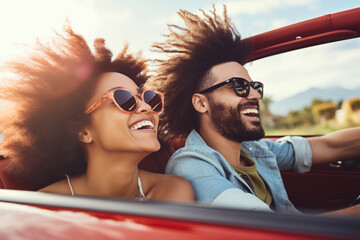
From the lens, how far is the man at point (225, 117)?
217 cm

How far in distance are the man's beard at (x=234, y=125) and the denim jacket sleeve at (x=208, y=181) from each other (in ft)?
1.21

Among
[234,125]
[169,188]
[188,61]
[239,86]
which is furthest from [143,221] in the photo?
[188,61]

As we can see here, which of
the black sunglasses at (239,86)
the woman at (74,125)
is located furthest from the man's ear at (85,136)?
the black sunglasses at (239,86)

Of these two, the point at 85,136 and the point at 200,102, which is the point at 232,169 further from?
the point at 85,136

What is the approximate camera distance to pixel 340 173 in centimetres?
268

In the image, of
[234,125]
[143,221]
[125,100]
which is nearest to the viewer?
[143,221]

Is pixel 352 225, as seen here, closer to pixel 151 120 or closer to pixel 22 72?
pixel 151 120

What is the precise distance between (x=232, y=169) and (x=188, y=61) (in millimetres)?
879

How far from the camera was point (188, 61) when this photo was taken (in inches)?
94.0

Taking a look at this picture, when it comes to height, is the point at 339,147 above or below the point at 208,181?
below

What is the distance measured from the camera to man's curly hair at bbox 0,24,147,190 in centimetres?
164

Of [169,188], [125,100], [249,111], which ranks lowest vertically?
[169,188]

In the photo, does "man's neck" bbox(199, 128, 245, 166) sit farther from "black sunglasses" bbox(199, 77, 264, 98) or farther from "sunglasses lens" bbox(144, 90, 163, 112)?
"sunglasses lens" bbox(144, 90, 163, 112)

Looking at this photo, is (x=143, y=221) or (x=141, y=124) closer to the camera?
(x=143, y=221)
